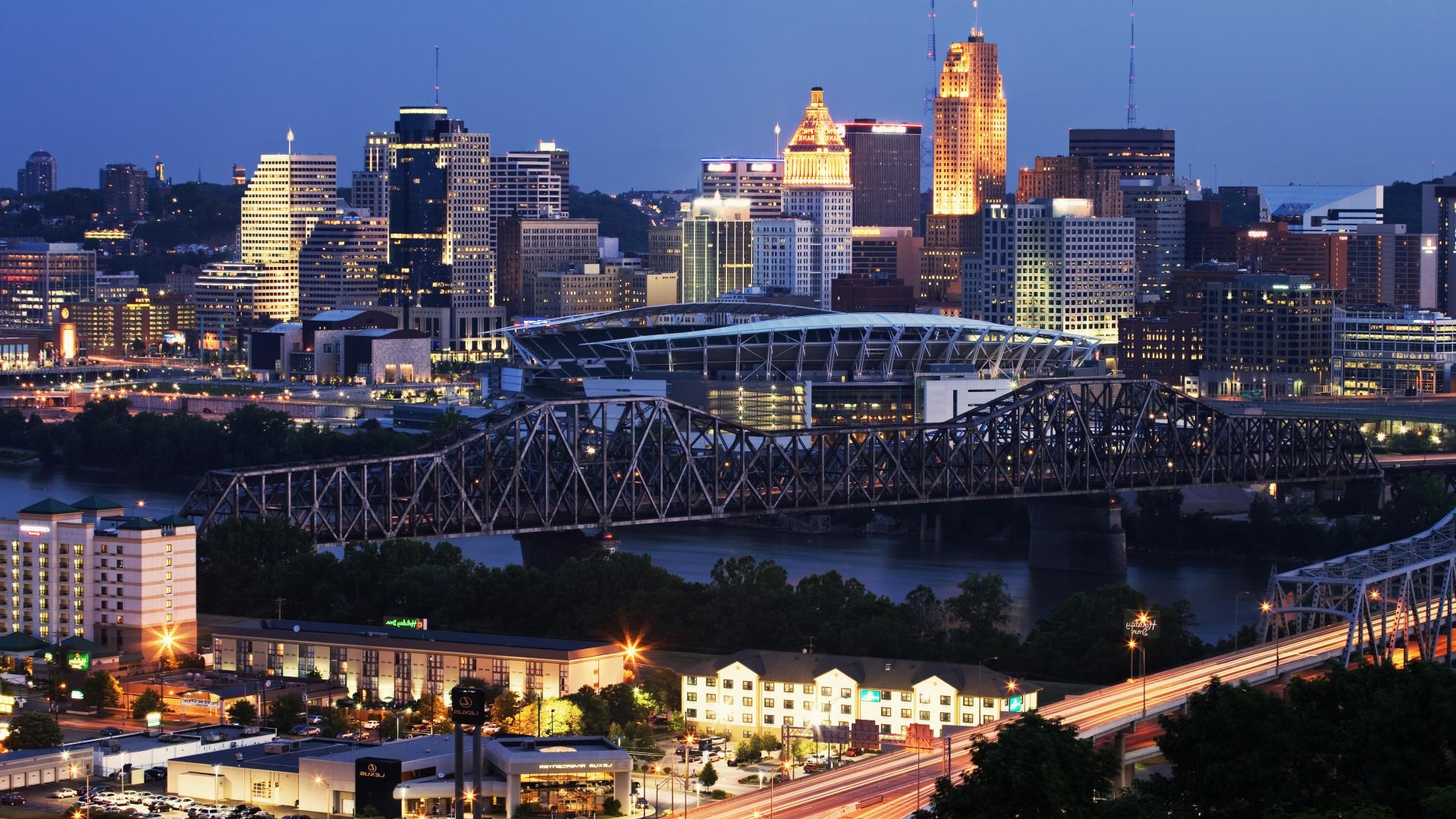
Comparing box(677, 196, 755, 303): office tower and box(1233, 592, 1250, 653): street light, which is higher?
box(677, 196, 755, 303): office tower

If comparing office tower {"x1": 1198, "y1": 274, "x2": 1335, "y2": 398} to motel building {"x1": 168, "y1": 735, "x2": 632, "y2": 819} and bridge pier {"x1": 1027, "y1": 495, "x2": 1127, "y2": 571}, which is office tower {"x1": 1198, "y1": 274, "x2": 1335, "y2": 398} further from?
motel building {"x1": 168, "y1": 735, "x2": 632, "y2": 819}

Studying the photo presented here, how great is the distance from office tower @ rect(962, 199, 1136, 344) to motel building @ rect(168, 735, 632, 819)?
372 feet

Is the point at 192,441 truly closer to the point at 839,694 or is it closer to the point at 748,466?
the point at 748,466

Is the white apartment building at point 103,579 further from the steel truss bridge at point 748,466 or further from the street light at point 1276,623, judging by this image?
the street light at point 1276,623

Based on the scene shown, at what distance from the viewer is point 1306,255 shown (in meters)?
181

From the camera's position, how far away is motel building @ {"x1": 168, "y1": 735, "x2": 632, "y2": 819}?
44438 mm

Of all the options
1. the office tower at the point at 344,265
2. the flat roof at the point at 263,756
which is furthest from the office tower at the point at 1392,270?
the flat roof at the point at 263,756

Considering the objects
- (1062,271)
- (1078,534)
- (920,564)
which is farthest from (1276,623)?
(1062,271)

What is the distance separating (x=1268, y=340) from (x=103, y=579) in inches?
3493

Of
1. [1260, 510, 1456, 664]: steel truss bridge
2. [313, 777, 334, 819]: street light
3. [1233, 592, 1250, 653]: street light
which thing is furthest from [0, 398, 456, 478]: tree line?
[313, 777, 334, 819]: street light

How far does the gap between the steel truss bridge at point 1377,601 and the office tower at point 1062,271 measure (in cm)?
9724

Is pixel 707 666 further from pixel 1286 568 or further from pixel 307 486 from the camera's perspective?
pixel 1286 568

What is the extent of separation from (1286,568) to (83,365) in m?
110

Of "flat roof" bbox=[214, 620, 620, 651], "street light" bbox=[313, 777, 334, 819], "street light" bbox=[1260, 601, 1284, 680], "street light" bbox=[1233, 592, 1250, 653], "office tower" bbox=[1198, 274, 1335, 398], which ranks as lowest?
"street light" bbox=[313, 777, 334, 819]
